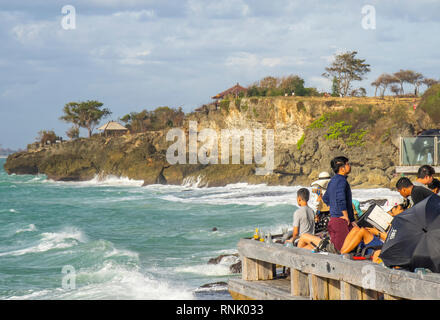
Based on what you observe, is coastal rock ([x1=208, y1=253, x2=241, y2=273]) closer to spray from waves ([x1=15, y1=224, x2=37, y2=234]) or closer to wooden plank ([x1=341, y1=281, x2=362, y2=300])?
wooden plank ([x1=341, y1=281, x2=362, y2=300])

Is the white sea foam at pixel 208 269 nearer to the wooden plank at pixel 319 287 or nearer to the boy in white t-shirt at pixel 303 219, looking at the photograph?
the boy in white t-shirt at pixel 303 219

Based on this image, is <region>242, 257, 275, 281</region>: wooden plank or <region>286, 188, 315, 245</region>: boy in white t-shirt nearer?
<region>242, 257, 275, 281</region>: wooden plank

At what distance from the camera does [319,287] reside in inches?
273

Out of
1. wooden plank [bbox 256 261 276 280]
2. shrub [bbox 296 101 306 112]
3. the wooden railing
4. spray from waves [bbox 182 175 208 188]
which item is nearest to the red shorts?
the wooden railing

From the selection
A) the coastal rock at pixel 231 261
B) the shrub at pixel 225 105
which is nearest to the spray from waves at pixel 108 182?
the shrub at pixel 225 105

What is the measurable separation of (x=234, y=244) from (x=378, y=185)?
2471 cm

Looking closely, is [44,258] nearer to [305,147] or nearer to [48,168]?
[305,147]

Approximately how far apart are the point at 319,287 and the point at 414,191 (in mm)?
1676

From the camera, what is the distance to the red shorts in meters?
7.45

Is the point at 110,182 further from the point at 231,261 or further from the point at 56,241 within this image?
the point at 231,261

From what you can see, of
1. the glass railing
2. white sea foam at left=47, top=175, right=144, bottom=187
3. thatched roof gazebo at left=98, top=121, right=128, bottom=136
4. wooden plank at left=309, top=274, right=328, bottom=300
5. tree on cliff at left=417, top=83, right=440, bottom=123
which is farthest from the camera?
thatched roof gazebo at left=98, top=121, right=128, bottom=136

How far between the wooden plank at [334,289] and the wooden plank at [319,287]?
47 millimetres

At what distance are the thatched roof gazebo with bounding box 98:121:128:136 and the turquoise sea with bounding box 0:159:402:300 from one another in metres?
39.5

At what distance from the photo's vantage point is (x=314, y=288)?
274 inches
